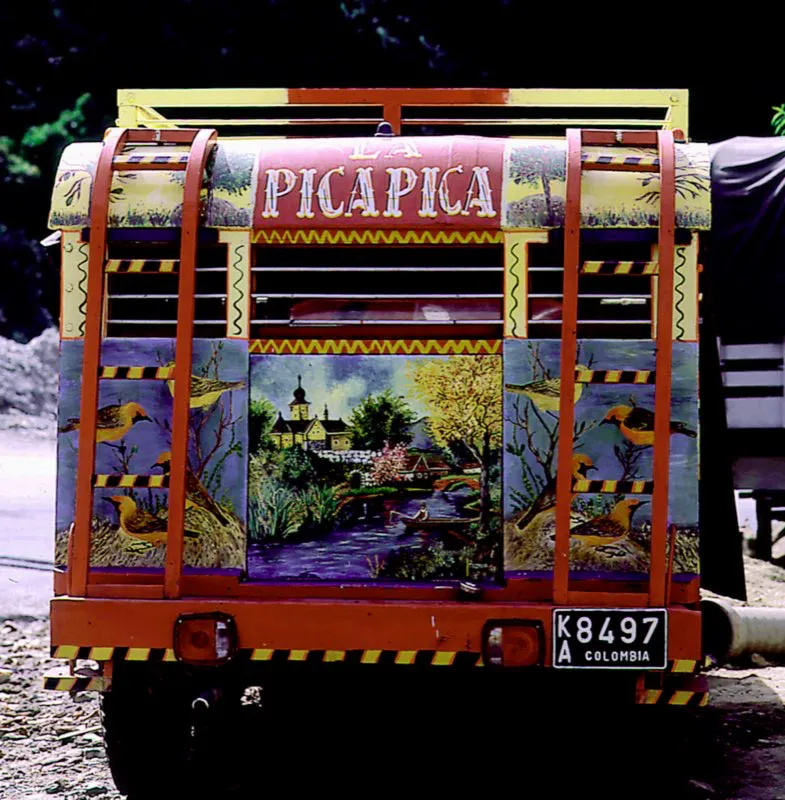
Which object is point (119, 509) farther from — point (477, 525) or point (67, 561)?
point (477, 525)

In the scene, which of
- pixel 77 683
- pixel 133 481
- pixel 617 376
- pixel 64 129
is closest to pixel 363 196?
pixel 617 376

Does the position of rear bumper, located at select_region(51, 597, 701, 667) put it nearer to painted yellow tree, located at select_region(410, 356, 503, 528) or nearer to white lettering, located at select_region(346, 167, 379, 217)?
painted yellow tree, located at select_region(410, 356, 503, 528)

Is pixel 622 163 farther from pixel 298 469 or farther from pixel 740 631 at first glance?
pixel 740 631

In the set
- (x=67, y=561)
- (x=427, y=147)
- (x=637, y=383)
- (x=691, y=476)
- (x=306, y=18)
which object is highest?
(x=306, y=18)

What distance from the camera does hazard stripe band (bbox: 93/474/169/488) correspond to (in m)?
4.62

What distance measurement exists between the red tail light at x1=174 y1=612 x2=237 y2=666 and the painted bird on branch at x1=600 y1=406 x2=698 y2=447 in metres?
1.57

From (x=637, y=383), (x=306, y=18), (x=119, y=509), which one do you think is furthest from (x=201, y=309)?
(x=306, y=18)

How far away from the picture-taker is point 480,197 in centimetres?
455

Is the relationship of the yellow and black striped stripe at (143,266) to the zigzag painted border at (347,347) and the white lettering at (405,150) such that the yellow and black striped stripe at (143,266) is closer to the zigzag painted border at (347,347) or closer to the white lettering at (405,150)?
the zigzag painted border at (347,347)

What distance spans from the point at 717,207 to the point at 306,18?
13.2m

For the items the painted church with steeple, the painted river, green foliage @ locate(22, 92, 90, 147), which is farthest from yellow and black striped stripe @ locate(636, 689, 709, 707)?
green foliage @ locate(22, 92, 90, 147)

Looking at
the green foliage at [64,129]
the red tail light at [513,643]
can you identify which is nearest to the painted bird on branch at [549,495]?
the red tail light at [513,643]

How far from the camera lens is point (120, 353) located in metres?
4.61

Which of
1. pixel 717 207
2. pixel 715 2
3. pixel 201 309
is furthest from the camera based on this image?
pixel 715 2
